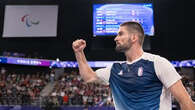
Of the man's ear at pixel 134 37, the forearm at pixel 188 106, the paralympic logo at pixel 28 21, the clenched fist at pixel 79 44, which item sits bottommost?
the forearm at pixel 188 106

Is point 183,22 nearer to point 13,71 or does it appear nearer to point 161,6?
point 161,6

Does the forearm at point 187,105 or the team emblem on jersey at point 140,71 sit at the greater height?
the team emblem on jersey at point 140,71

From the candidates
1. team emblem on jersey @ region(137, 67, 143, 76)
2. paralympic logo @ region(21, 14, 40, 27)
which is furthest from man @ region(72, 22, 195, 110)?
paralympic logo @ region(21, 14, 40, 27)

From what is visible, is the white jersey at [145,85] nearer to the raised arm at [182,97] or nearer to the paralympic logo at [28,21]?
the raised arm at [182,97]

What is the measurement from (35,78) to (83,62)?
60.4 feet

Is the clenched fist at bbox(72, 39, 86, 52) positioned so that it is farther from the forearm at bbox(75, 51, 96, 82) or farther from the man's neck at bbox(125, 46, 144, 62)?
the man's neck at bbox(125, 46, 144, 62)

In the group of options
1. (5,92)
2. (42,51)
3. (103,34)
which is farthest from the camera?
(42,51)

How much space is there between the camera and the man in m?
1.79

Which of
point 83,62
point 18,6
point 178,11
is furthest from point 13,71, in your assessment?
point 83,62

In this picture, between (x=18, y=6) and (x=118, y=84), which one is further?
(x=18, y=6)

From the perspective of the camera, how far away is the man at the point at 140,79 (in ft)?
5.86

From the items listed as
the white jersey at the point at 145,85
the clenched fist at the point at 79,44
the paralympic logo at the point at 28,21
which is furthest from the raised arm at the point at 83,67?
the paralympic logo at the point at 28,21

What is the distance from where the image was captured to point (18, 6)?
2142 cm

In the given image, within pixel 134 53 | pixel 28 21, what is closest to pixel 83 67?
pixel 134 53
